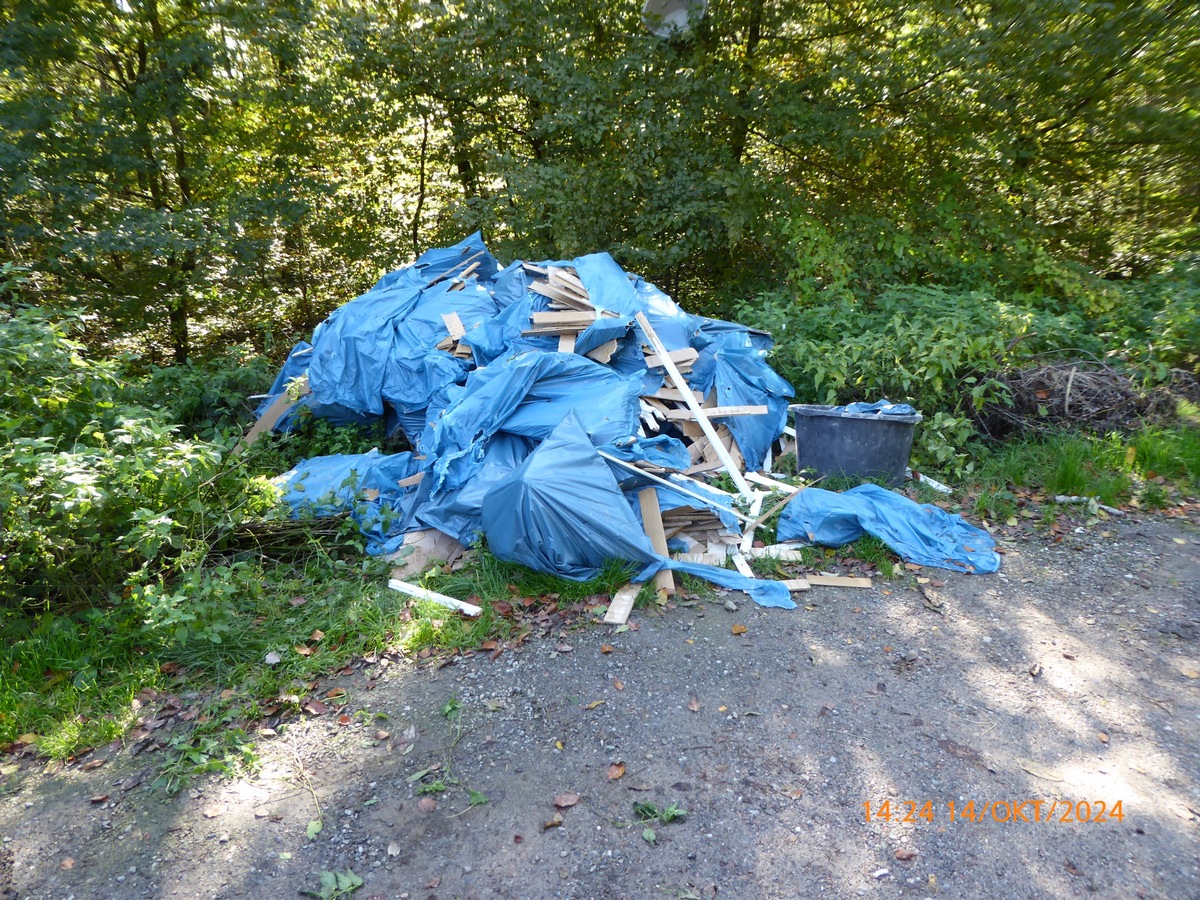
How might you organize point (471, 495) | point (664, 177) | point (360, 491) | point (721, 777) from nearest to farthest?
1. point (721, 777)
2. point (471, 495)
3. point (360, 491)
4. point (664, 177)

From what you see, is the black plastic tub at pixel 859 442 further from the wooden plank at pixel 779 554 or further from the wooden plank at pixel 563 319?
the wooden plank at pixel 563 319

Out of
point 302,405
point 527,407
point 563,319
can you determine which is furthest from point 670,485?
point 302,405

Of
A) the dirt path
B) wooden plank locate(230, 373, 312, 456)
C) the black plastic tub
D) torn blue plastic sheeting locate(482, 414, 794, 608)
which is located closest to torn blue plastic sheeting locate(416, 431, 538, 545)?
torn blue plastic sheeting locate(482, 414, 794, 608)

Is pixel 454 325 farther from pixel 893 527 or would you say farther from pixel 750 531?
pixel 893 527

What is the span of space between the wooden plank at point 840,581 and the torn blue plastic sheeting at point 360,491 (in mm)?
2462

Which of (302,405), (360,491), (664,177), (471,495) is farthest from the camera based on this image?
(664,177)

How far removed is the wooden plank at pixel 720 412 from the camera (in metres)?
5.21

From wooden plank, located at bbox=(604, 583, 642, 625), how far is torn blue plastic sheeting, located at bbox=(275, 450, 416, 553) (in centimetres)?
151

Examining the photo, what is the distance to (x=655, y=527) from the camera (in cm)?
423

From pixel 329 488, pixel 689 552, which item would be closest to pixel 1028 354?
pixel 689 552

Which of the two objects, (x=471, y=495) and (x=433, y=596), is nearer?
(x=433, y=596)

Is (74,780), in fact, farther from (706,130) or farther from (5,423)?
(706,130)

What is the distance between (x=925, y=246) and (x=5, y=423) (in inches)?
293

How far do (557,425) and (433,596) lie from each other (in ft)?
3.90
